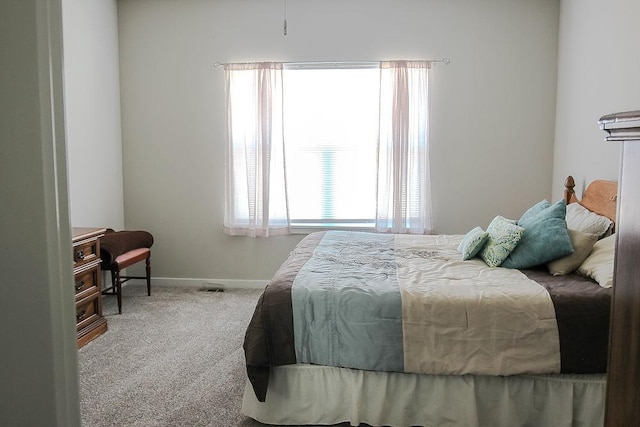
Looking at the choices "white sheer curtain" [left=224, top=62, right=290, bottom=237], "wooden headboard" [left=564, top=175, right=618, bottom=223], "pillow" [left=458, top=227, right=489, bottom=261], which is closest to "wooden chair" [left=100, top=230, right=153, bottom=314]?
"white sheer curtain" [left=224, top=62, right=290, bottom=237]

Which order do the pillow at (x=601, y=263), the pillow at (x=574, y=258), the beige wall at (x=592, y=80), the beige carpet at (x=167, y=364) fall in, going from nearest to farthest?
the pillow at (x=601, y=263)
the beige carpet at (x=167, y=364)
the pillow at (x=574, y=258)
the beige wall at (x=592, y=80)

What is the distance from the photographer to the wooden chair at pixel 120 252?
12.0ft

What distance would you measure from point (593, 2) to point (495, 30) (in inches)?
34.3

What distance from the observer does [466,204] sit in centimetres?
440

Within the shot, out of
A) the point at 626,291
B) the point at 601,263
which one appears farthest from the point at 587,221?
the point at 626,291

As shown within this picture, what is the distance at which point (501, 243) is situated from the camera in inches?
106

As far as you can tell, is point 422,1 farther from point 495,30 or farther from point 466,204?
point 466,204

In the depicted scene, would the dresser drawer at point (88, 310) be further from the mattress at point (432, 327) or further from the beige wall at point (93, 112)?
the mattress at point (432, 327)

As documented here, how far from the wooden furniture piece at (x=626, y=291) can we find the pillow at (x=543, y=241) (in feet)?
5.77

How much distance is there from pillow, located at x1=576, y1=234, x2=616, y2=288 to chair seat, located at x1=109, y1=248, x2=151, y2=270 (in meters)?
3.09

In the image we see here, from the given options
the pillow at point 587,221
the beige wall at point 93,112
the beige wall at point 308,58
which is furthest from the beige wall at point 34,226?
the beige wall at point 308,58

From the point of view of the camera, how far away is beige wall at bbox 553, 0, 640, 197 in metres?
2.94

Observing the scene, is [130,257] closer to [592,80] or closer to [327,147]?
[327,147]

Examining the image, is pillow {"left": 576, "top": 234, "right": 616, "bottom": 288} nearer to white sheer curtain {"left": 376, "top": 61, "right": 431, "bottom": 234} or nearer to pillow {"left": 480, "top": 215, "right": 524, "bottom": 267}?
pillow {"left": 480, "top": 215, "right": 524, "bottom": 267}
